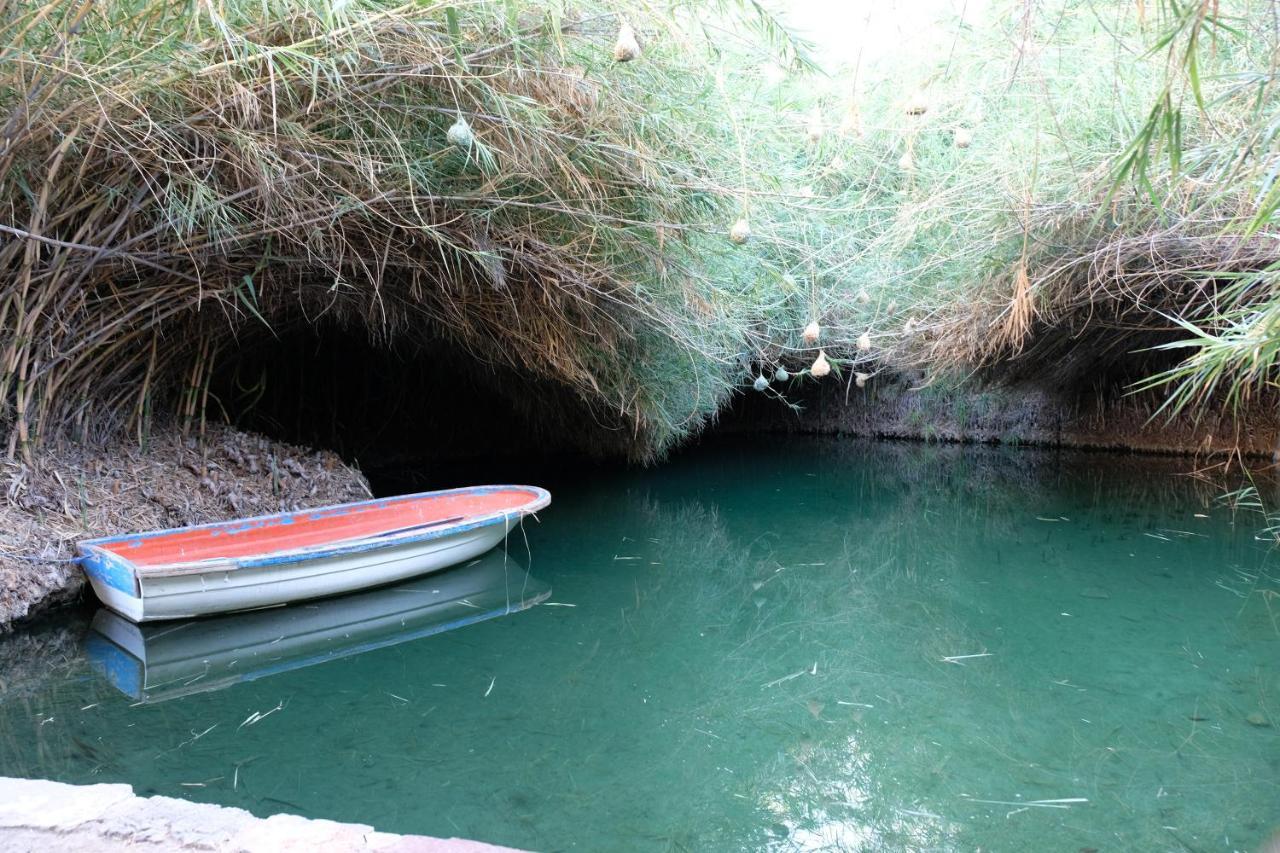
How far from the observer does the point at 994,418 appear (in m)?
10.8

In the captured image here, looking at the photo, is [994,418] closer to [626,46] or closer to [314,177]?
[314,177]

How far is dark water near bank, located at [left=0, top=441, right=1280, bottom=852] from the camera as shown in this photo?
7.48ft

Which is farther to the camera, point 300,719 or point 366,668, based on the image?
point 366,668

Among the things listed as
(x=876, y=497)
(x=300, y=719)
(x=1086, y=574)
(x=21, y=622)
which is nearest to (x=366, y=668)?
(x=300, y=719)

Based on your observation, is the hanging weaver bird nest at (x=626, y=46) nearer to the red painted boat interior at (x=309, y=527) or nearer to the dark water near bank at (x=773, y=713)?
the dark water near bank at (x=773, y=713)

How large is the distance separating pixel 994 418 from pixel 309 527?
854 cm

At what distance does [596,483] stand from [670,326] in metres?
3.13

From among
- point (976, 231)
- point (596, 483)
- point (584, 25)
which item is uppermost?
point (584, 25)

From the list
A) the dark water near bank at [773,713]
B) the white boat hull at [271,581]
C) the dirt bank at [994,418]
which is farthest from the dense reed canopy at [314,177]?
the dirt bank at [994,418]

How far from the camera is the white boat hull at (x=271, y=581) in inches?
145

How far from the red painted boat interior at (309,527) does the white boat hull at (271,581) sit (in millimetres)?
104

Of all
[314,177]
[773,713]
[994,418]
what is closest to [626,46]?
[314,177]

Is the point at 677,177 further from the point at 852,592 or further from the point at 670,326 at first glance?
the point at 852,592

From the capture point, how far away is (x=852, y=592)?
4.52m
